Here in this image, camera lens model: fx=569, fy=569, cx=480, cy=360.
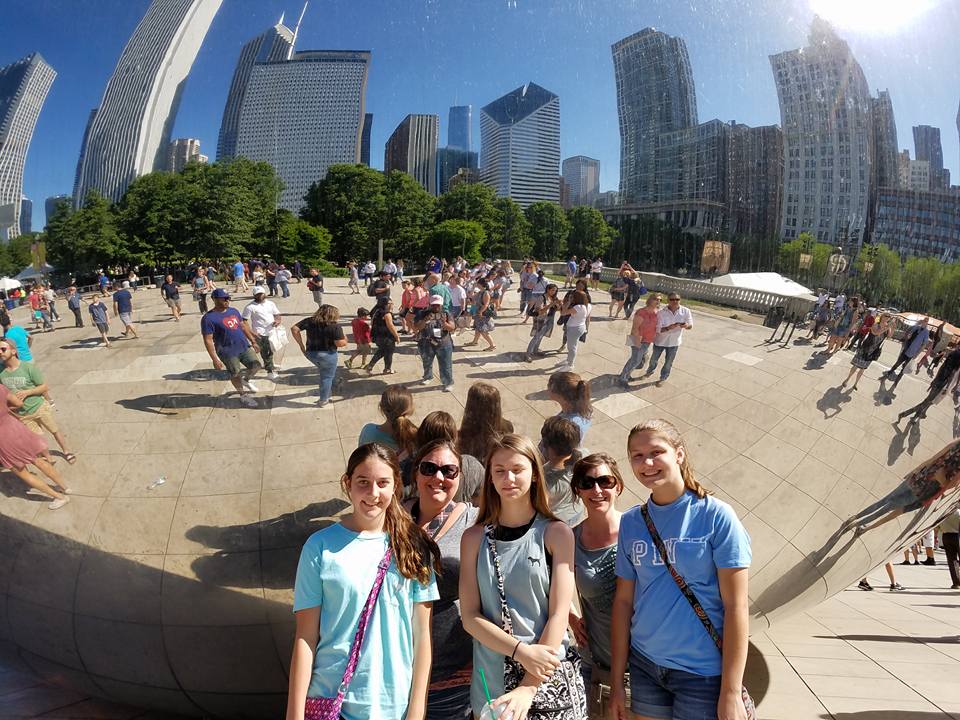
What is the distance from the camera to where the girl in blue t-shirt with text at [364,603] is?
6.84 ft

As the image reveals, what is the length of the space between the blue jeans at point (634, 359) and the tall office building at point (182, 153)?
6.90 feet

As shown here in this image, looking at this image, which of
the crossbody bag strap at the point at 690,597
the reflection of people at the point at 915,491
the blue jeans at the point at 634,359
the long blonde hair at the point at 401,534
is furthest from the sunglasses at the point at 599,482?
the reflection of people at the point at 915,491

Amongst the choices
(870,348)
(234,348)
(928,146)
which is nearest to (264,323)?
(234,348)

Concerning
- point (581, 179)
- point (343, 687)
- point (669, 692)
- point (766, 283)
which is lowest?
point (669, 692)

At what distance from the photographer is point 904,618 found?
5656 millimetres

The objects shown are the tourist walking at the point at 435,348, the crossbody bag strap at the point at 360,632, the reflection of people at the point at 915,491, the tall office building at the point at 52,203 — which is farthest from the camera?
the reflection of people at the point at 915,491

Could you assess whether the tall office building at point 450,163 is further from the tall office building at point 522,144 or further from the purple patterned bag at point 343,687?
the purple patterned bag at point 343,687

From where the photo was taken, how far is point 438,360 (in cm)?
251

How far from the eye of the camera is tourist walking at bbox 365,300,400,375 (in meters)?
2.47

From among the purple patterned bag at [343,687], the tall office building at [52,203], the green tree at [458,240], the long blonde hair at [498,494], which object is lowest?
the purple patterned bag at [343,687]

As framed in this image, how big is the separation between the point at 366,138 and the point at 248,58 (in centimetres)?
58

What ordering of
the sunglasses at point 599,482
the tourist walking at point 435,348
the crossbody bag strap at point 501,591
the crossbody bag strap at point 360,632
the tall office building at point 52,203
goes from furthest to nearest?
the tall office building at point 52,203 < the tourist walking at point 435,348 < the sunglasses at point 599,482 < the crossbody bag strap at point 501,591 < the crossbody bag strap at point 360,632

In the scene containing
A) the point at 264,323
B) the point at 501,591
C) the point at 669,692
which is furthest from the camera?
→ the point at 264,323

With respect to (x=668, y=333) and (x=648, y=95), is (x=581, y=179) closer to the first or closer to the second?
(x=648, y=95)
